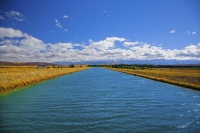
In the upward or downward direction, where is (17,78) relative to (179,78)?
upward

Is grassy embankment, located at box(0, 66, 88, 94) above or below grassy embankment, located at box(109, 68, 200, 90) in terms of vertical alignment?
above

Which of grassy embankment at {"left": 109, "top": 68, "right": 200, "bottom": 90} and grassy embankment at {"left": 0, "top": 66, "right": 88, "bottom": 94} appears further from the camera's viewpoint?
grassy embankment at {"left": 109, "top": 68, "right": 200, "bottom": 90}

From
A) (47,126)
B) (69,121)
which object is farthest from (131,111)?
(47,126)

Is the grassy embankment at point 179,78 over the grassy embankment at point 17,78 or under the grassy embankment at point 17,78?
under

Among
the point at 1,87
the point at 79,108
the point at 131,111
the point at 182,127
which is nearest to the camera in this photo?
the point at 182,127

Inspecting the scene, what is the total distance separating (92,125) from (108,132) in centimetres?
147

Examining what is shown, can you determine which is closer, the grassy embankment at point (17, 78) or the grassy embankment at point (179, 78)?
the grassy embankment at point (17, 78)

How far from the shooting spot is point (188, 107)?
17000 mm

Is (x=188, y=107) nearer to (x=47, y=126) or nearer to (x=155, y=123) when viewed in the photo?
(x=155, y=123)

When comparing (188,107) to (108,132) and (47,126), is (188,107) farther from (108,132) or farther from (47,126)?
(47,126)

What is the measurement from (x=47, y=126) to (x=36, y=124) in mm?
879

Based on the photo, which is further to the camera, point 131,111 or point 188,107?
point 188,107

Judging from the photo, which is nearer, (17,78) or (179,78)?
(17,78)

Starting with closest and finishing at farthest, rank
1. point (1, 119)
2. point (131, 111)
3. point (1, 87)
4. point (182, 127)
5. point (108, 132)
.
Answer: point (108, 132) < point (182, 127) < point (1, 119) < point (131, 111) < point (1, 87)
